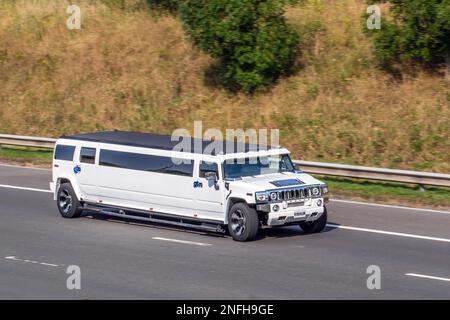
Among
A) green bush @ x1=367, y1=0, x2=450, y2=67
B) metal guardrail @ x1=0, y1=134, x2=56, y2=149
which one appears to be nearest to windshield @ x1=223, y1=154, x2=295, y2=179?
green bush @ x1=367, y1=0, x2=450, y2=67

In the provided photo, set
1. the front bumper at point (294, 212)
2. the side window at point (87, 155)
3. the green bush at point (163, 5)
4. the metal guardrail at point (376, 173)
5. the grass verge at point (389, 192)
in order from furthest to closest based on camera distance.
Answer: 1. the green bush at point (163, 5)
2. the metal guardrail at point (376, 173)
3. the grass verge at point (389, 192)
4. the side window at point (87, 155)
5. the front bumper at point (294, 212)

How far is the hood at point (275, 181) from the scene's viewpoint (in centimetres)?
1769

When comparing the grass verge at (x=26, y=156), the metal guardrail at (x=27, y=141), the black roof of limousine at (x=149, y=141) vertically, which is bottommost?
the grass verge at (x=26, y=156)

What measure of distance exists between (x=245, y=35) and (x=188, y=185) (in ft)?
38.4

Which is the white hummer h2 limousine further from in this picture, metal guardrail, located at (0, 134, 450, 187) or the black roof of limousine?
metal guardrail, located at (0, 134, 450, 187)

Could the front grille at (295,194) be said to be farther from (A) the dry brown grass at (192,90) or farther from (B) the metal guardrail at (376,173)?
(A) the dry brown grass at (192,90)

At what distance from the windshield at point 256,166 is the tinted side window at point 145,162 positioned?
2.58 feet

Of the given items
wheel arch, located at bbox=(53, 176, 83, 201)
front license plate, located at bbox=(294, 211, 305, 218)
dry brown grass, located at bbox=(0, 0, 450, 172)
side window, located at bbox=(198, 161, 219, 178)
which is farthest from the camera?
dry brown grass, located at bbox=(0, 0, 450, 172)

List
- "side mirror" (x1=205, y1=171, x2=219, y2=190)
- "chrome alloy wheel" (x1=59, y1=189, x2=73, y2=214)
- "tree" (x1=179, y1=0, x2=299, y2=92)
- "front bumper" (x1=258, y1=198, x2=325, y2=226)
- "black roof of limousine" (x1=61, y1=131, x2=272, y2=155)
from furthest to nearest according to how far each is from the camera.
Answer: "tree" (x1=179, y1=0, x2=299, y2=92), "chrome alloy wheel" (x1=59, y1=189, x2=73, y2=214), "black roof of limousine" (x1=61, y1=131, x2=272, y2=155), "side mirror" (x1=205, y1=171, x2=219, y2=190), "front bumper" (x1=258, y1=198, x2=325, y2=226)

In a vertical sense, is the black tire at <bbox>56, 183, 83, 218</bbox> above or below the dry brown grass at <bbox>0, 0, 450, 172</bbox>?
below

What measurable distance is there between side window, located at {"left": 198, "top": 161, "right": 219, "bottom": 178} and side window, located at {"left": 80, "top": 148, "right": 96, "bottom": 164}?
2845 mm

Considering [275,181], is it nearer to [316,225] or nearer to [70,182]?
[316,225]

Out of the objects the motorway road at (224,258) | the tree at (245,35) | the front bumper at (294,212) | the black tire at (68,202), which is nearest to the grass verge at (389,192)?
the motorway road at (224,258)

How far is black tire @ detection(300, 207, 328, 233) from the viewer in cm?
1858
